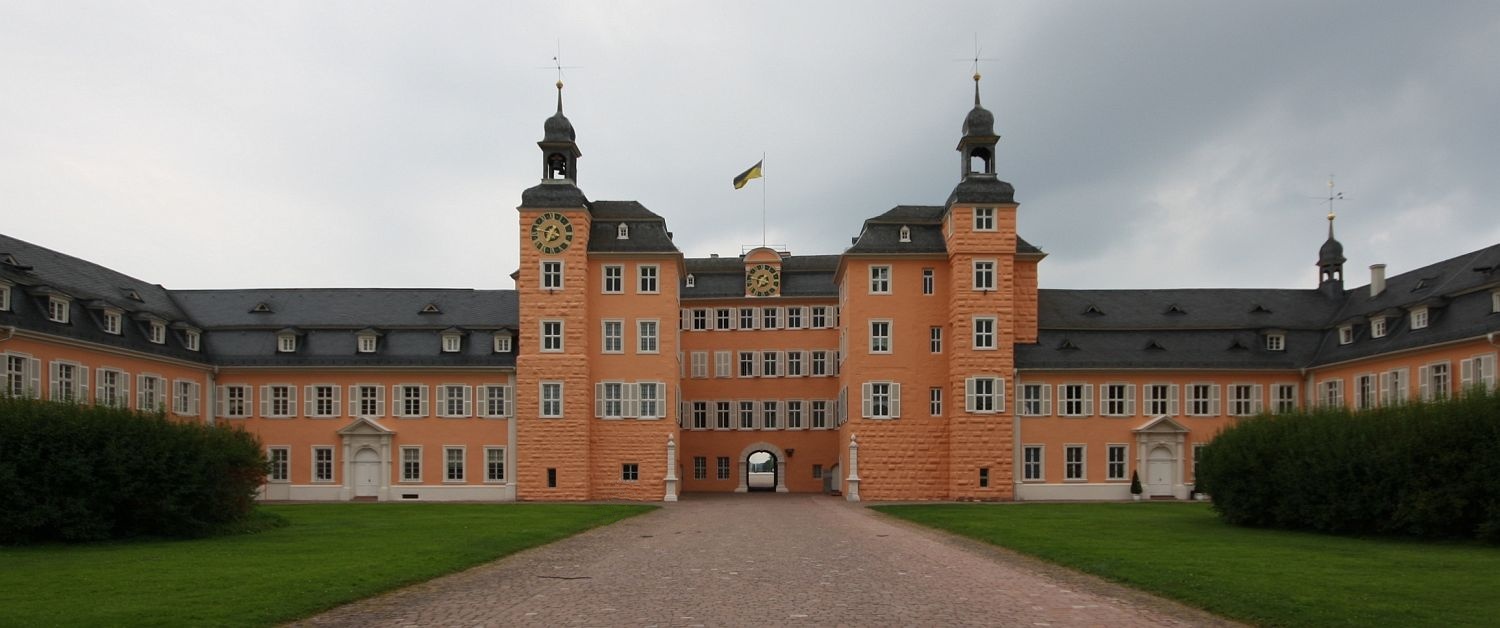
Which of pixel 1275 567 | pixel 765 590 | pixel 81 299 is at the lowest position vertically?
pixel 1275 567

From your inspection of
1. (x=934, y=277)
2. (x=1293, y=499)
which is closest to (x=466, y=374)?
(x=934, y=277)

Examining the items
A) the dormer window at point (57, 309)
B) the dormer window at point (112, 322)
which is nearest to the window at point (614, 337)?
the dormer window at point (112, 322)

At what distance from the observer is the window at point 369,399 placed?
5669cm

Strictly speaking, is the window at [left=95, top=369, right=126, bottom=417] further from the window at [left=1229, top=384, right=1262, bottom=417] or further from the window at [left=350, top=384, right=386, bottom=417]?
the window at [left=1229, top=384, right=1262, bottom=417]

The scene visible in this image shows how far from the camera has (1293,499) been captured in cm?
3197

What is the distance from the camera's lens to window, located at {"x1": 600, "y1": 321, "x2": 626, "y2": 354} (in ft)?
183

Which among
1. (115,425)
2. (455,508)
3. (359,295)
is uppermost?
(359,295)

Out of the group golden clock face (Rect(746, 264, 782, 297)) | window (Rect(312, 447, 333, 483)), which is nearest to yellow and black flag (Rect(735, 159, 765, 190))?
golden clock face (Rect(746, 264, 782, 297))

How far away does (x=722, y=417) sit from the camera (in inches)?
2628

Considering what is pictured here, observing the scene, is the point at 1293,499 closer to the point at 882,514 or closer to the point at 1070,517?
the point at 1070,517

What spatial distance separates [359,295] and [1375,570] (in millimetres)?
51194

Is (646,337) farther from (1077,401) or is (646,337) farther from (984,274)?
(1077,401)

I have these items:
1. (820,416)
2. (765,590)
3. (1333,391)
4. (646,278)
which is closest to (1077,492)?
(1333,391)

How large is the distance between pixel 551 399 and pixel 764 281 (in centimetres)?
1690
